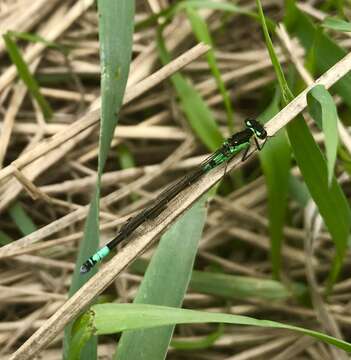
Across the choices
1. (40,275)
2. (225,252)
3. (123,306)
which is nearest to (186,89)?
(225,252)

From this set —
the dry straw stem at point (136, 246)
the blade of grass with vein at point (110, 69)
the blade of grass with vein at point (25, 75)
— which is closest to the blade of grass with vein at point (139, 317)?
the dry straw stem at point (136, 246)

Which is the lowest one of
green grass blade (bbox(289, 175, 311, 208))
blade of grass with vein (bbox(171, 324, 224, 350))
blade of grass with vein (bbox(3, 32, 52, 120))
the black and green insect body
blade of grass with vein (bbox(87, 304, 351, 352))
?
blade of grass with vein (bbox(87, 304, 351, 352))

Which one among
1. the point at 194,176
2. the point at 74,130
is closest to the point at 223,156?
the point at 194,176

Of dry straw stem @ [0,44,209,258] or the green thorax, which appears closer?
the green thorax

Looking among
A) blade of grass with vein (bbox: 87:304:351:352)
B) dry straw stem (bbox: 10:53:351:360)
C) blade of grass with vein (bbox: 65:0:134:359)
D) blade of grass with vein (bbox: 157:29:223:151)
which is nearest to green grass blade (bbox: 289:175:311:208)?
blade of grass with vein (bbox: 157:29:223:151)

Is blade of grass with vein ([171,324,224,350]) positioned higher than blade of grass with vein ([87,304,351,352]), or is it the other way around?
blade of grass with vein ([171,324,224,350])

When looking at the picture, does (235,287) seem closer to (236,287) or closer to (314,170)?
(236,287)

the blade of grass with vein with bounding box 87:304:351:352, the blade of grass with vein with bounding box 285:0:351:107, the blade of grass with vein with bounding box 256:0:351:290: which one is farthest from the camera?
the blade of grass with vein with bounding box 285:0:351:107

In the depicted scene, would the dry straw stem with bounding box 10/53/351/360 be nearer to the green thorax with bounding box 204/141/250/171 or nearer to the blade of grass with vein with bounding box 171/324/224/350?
the green thorax with bounding box 204/141/250/171

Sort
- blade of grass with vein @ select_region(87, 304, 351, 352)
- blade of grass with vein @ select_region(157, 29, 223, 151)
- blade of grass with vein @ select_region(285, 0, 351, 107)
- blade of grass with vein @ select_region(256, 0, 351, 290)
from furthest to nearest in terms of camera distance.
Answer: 1. blade of grass with vein @ select_region(157, 29, 223, 151)
2. blade of grass with vein @ select_region(285, 0, 351, 107)
3. blade of grass with vein @ select_region(256, 0, 351, 290)
4. blade of grass with vein @ select_region(87, 304, 351, 352)
